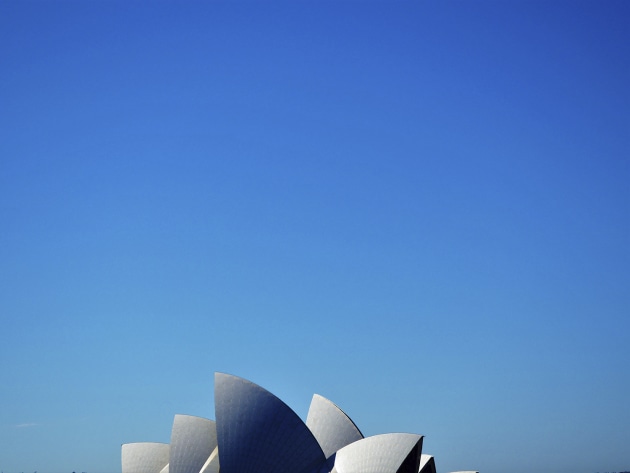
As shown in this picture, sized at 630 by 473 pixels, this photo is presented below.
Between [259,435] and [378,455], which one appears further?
[259,435]

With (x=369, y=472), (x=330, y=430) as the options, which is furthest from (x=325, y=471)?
(x=330, y=430)

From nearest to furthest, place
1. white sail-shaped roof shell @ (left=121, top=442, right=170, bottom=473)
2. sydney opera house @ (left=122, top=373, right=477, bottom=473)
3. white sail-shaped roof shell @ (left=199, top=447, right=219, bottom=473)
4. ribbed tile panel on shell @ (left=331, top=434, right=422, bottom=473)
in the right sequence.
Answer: ribbed tile panel on shell @ (left=331, top=434, right=422, bottom=473), sydney opera house @ (left=122, top=373, right=477, bottom=473), white sail-shaped roof shell @ (left=199, top=447, right=219, bottom=473), white sail-shaped roof shell @ (left=121, top=442, right=170, bottom=473)

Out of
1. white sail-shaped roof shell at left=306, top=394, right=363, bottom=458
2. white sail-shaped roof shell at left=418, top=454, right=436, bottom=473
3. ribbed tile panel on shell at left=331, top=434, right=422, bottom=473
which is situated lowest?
white sail-shaped roof shell at left=418, top=454, right=436, bottom=473

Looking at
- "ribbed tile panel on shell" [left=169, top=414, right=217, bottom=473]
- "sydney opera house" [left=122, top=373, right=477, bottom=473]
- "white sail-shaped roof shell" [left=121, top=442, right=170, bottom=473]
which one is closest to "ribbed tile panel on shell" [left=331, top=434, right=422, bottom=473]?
"sydney opera house" [left=122, top=373, right=477, bottom=473]

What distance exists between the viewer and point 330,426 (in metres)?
54.5

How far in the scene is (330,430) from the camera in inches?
2141

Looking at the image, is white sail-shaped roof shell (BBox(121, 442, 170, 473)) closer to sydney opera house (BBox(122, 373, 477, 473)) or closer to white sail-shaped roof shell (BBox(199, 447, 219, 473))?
sydney opera house (BBox(122, 373, 477, 473))

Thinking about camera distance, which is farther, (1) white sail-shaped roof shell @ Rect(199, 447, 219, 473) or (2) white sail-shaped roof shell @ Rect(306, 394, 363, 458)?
(2) white sail-shaped roof shell @ Rect(306, 394, 363, 458)

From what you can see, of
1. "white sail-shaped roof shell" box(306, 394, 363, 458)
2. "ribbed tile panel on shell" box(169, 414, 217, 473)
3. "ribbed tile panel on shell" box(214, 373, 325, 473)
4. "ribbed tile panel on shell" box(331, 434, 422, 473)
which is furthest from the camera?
"white sail-shaped roof shell" box(306, 394, 363, 458)

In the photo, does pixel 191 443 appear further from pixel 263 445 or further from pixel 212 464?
pixel 263 445

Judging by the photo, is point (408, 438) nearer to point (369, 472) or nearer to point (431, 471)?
point (369, 472)

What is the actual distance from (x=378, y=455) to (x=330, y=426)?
35.5 ft

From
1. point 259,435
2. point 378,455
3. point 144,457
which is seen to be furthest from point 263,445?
point 144,457

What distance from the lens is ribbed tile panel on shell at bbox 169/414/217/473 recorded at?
4894 cm
